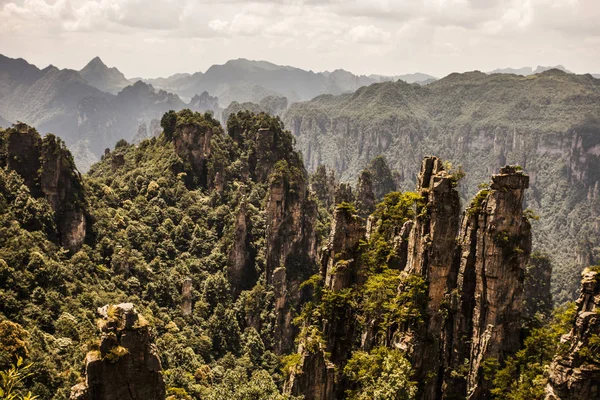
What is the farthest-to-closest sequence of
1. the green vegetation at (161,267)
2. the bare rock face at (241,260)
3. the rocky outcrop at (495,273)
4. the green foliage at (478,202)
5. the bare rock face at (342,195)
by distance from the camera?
the bare rock face at (342,195) → the bare rock face at (241,260) → the green vegetation at (161,267) → the green foliage at (478,202) → the rocky outcrop at (495,273)

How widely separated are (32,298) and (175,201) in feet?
115

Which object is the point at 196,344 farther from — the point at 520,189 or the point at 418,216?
the point at 520,189

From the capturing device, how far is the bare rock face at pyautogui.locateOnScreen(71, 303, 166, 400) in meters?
20.8

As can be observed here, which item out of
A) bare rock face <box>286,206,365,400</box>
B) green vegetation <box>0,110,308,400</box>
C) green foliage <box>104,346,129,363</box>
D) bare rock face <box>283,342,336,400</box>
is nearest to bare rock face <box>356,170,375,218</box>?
green vegetation <box>0,110,308,400</box>

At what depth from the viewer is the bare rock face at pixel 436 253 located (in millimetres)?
31609

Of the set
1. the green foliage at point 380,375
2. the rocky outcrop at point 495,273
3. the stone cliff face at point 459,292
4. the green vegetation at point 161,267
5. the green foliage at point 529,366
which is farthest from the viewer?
the green vegetation at point 161,267

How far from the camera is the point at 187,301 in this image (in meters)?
62.3

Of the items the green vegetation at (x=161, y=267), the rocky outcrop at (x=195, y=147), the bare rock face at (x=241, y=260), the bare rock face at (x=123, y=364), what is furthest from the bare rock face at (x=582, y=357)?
the rocky outcrop at (x=195, y=147)

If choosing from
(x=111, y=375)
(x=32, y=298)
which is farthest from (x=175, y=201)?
(x=111, y=375)

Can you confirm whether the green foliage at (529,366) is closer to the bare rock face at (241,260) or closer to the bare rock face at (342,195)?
the bare rock face at (241,260)

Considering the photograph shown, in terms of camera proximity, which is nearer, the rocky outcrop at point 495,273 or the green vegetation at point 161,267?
the rocky outcrop at point 495,273

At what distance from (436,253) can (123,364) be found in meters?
19.9

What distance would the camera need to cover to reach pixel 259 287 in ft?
217

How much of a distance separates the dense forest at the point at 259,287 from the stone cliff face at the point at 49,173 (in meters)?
0.16
